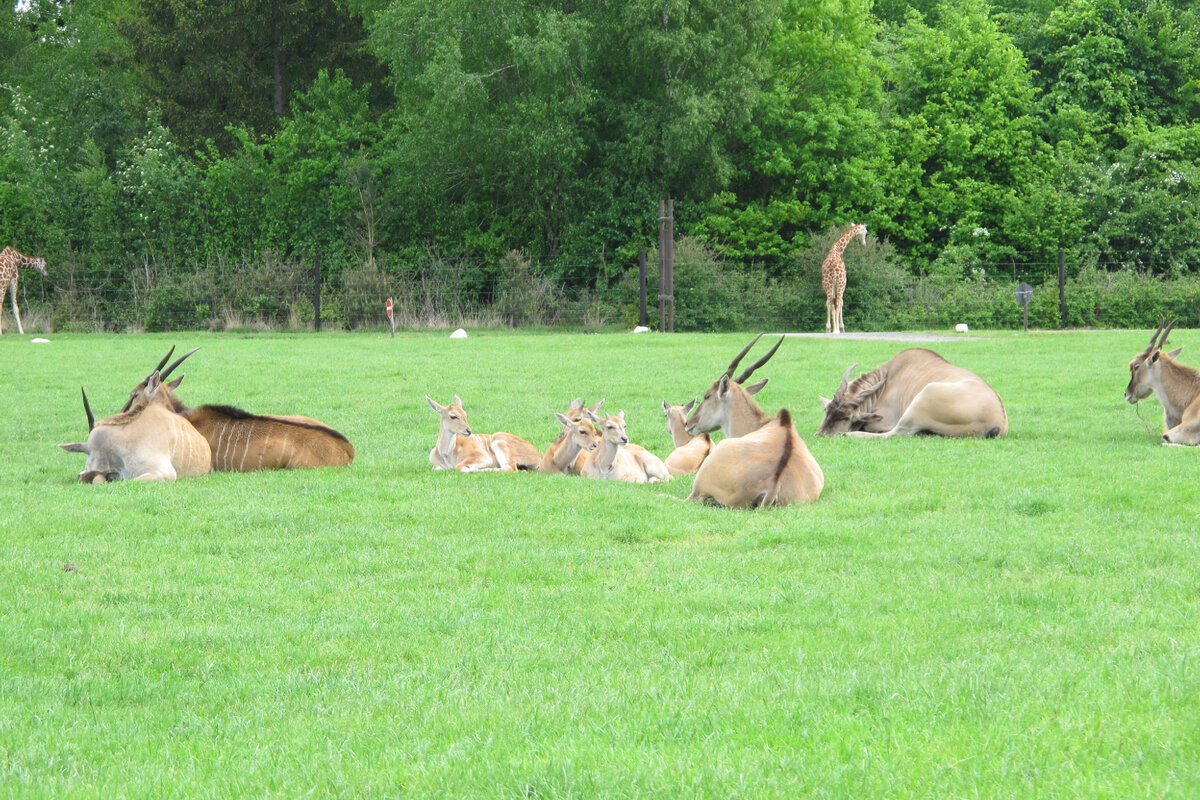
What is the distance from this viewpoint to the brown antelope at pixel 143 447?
808 centimetres

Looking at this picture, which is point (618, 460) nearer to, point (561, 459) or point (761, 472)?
point (561, 459)

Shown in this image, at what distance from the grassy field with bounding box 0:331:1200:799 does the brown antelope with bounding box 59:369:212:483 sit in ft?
1.24

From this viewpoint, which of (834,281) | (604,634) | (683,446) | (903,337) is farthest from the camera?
(834,281)

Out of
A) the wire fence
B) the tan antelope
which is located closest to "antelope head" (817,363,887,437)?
the tan antelope

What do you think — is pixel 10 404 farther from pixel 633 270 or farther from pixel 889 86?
pixel 889 86

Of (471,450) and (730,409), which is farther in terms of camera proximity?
(730,409)

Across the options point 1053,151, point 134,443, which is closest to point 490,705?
point 134,443

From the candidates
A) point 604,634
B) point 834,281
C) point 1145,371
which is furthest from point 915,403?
point 834,281

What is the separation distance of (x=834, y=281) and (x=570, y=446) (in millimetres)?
16742

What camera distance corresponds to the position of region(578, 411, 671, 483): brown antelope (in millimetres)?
8156

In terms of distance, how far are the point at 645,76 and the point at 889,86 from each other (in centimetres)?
1019

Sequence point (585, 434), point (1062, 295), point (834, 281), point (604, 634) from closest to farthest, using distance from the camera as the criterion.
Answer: point (604, 634) < point (585, 434) < point (834, 281) < point (1062, 295)

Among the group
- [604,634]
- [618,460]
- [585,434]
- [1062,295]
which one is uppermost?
[1062,295]

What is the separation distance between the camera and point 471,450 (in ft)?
28.6
